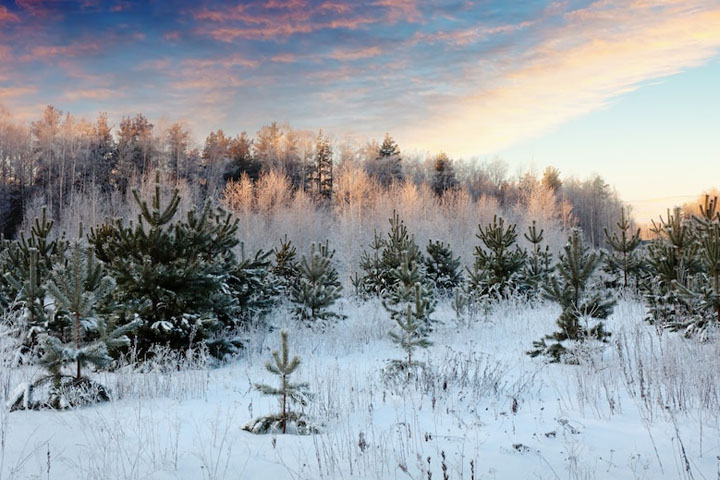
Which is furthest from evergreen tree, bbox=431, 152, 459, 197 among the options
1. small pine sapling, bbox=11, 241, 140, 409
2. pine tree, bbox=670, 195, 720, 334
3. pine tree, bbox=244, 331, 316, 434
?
pine tree, bbox=244, 331, 316, 434

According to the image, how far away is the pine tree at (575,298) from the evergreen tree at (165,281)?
Answer: 239 inches

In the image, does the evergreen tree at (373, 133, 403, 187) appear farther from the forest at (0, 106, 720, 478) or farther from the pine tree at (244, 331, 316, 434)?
the pine tree at (244, 331, 316, 434)

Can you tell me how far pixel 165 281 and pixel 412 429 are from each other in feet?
18.6

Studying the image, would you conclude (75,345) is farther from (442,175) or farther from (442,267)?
(442,175)

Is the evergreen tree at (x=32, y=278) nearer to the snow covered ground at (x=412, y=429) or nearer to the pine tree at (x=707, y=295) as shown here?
the snow covered ground at (x=412, y=429)

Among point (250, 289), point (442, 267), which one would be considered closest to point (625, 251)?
point (442, 267)

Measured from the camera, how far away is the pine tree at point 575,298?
7461mm

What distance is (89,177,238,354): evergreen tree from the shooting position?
27.0 ft

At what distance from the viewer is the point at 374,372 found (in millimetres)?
7363

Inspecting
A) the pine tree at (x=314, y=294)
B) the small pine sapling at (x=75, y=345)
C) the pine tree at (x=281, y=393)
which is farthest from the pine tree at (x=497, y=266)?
the small pine sapling at (x=75, y=345)

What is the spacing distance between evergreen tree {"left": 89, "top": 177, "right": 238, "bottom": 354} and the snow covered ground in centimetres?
134

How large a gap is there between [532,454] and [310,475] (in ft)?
6.49

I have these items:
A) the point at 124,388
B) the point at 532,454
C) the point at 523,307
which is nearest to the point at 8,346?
the point at 124,388

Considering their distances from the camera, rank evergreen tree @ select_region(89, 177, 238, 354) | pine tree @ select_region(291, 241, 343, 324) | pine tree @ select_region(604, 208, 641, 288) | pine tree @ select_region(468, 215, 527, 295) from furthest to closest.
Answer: pine tree @ select_region(604, 208, 641, 288) < pine tree @ select_region(468, 215, 527, 295) < pine tree @ select_region(291, 241, 343, 324) < evergreen tree @ select_region(89, 177, 238, 354)
